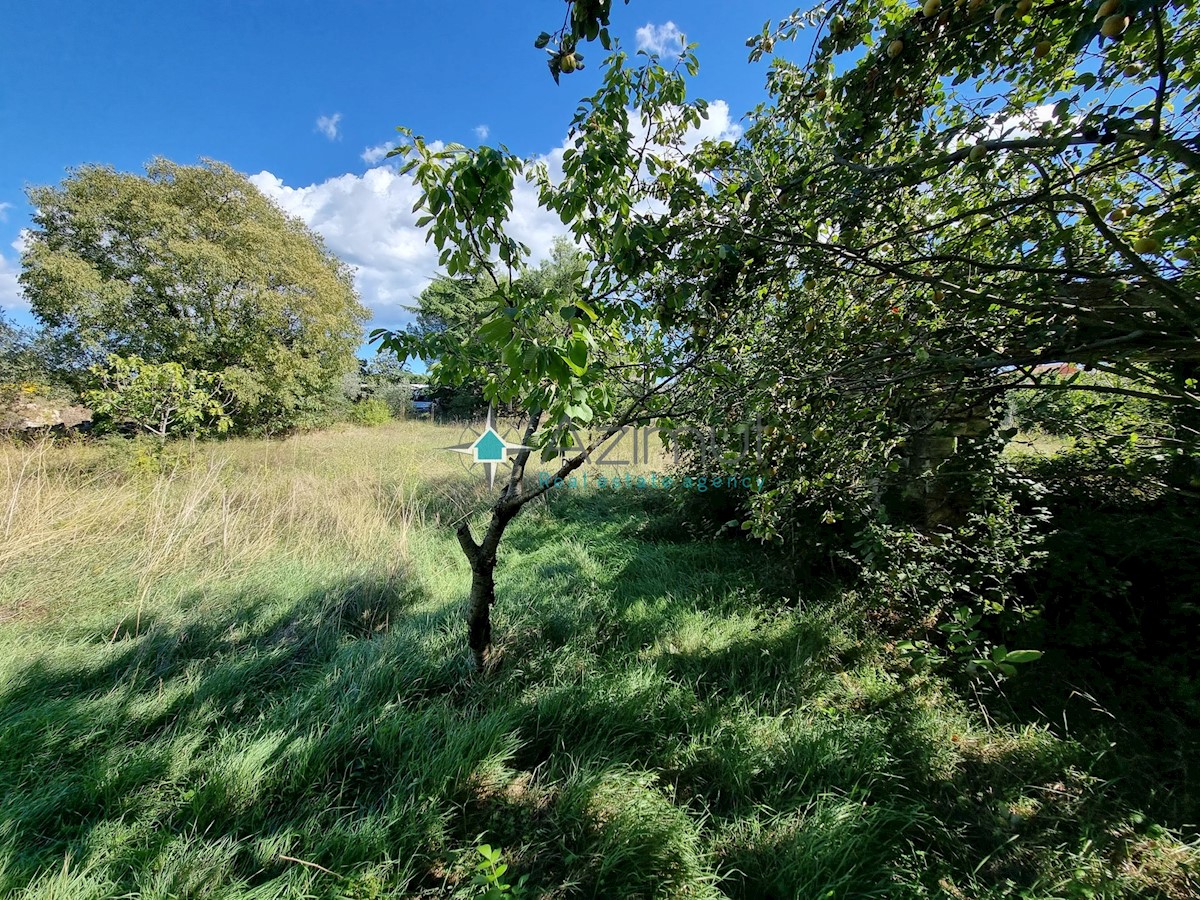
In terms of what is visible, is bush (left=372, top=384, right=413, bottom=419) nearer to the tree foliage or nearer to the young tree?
the tree foliage

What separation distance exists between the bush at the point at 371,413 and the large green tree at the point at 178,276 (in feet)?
12.5

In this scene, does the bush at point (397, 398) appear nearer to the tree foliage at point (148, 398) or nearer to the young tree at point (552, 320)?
the tree foliage at point (148, 398)

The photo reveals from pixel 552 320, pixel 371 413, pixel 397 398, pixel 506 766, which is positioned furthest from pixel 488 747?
pixel 397 398

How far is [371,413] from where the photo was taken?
1659cm

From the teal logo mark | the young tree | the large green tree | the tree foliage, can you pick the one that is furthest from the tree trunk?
the large green tree

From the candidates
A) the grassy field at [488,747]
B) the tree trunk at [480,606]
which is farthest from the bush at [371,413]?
the tree trunk at [480,606]

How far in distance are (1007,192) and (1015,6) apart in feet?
3.11

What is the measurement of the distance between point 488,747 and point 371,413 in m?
17.4

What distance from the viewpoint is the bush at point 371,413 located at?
1603 centimetres

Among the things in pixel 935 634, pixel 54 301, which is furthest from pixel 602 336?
pixel 54 301

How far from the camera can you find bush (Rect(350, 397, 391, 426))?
16.0 meters

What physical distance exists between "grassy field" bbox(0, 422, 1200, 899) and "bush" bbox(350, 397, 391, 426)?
43.9 feet

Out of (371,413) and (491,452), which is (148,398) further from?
(371,413)

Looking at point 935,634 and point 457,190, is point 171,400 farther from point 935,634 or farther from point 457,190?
point 935,634
